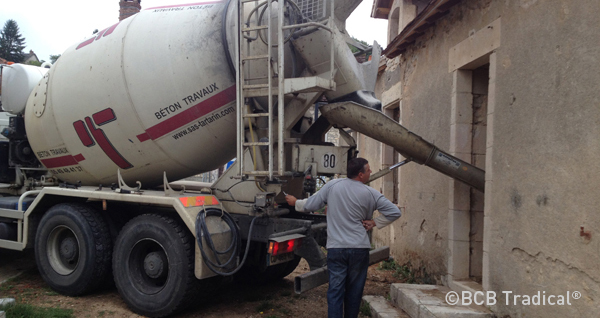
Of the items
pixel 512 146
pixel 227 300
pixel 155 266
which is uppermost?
pixel 512 146

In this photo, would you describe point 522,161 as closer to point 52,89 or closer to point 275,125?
point 275,125

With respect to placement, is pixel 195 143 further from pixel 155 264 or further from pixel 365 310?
pixel 365 310

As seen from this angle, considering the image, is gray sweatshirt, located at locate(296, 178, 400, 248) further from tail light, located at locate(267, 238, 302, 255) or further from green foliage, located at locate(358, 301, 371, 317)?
green foliage, located at locate(358, 301, 371, 317)

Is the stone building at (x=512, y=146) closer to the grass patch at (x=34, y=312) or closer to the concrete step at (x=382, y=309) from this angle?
the concrete step at (x=382, y=309)

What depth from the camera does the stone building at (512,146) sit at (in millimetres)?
2936

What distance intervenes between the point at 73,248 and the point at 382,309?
367cm

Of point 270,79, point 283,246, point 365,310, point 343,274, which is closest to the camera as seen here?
point 343,274

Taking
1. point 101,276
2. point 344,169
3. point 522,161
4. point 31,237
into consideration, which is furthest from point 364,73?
point 31,237

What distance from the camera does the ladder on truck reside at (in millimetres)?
4000

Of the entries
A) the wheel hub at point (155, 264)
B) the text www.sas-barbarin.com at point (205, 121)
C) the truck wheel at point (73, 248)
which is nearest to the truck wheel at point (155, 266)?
the wheel hub at point (155, 264)

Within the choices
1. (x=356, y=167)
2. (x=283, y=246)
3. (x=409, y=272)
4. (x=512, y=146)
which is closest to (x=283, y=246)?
(x=283, y=246)

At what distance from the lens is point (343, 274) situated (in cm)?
355

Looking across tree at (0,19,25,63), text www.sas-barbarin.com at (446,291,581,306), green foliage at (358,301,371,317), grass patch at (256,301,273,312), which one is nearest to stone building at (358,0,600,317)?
text www.sas-barbarin.com at (446,291,581,306)

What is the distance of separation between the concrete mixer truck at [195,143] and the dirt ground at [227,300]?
0.20 meters
